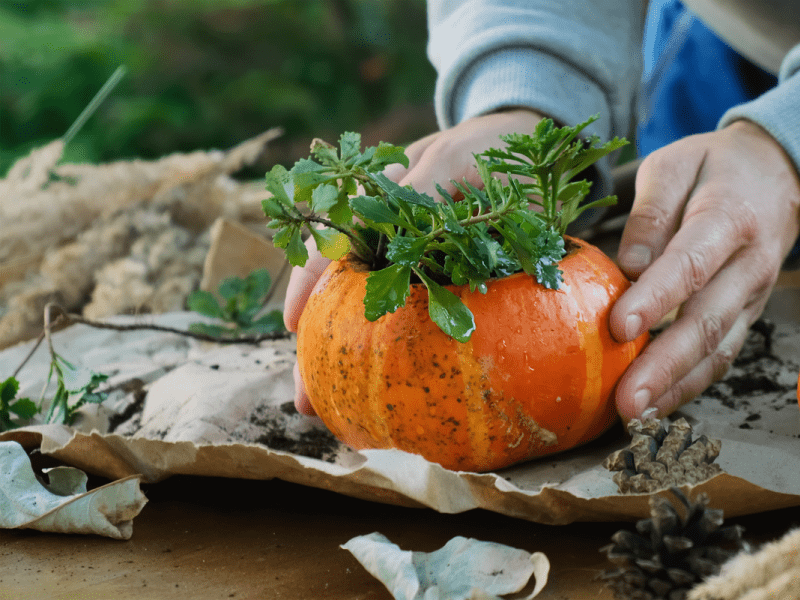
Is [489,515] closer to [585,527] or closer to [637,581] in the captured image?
[585,527]

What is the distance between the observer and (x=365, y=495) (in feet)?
2.58

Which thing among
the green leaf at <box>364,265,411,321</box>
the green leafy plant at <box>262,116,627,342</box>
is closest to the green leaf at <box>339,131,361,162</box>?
the green leafy plant at <box>262,116,627,342</box>

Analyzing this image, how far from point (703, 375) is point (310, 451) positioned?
0.57 m

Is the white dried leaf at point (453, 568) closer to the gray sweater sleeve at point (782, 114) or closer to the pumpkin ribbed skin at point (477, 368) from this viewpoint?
the pumpkin ribbed skin at point (477, 368)

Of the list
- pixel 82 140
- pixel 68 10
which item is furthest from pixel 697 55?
pixel 68 10

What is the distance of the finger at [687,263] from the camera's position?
85 cm

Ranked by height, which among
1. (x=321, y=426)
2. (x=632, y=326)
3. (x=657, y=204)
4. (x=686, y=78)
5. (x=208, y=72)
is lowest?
(x=321, y=426)

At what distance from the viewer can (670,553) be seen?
0.56 metres

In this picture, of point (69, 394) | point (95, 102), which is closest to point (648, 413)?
point (69, 394)

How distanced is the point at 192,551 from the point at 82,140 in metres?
4.12

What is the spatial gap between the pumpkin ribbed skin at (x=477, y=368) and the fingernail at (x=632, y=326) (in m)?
0.02

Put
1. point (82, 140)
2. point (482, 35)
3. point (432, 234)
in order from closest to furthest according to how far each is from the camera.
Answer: point (432, 234) < point (482, 35) < point (82, 140)

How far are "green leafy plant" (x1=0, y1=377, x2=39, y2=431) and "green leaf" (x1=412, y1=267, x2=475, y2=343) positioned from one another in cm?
69

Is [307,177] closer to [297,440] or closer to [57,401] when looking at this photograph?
[297,440]
